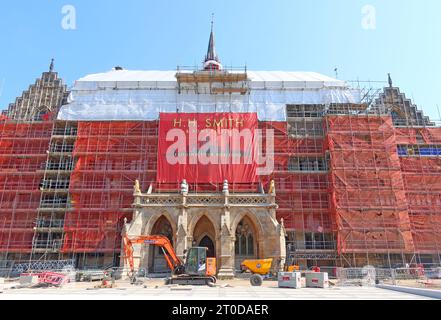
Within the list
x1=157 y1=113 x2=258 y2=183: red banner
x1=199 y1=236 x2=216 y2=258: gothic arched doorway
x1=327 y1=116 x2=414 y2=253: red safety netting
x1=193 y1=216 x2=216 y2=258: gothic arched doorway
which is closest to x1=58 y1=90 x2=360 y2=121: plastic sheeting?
x1=157 y1=113 x2=258 y2=183: red banner

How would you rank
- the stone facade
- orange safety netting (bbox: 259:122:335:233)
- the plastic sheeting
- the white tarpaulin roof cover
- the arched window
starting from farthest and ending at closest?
the white tarpaulin roof cover → the plastic sheeting → orange safety netting (bbox: 259:122:335:233) → the arched window → the stone facade

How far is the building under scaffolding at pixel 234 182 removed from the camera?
27.4 m

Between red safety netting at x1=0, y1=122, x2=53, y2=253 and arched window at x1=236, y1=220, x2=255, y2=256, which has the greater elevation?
red safety netting at x1=0, y1=122, x2=53, y2=253

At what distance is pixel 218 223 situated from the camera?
26.1 metres

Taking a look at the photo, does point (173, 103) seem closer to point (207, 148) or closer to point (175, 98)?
point (175, 98)

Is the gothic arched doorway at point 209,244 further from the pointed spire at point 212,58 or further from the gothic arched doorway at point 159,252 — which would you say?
the pointed spire at point 212,58

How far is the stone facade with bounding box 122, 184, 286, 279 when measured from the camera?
24.9 metres

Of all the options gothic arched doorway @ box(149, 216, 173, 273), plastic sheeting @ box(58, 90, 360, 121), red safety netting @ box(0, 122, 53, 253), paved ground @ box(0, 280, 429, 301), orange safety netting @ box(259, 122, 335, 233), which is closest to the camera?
paved ground @ box(0, 280, 429, 301)

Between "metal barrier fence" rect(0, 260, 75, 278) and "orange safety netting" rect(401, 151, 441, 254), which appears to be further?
"orange safety netting" rect(401, 151, 441, 254)

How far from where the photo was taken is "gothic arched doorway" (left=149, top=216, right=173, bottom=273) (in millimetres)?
26750

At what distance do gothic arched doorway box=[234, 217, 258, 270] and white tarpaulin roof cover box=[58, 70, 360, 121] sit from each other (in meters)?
11.5

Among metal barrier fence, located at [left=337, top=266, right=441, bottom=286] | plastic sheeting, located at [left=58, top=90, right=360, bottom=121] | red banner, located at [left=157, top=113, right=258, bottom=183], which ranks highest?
plastic sheeting, located at [left=58, top=90, right=360, bottom=121]

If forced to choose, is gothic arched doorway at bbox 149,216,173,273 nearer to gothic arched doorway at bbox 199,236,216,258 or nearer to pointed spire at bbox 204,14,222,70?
gothic arched doorway at bbox 199,236,216,258

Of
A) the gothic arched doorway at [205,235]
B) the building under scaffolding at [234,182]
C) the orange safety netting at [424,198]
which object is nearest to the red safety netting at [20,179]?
the building under scaffolding at [234,182]
